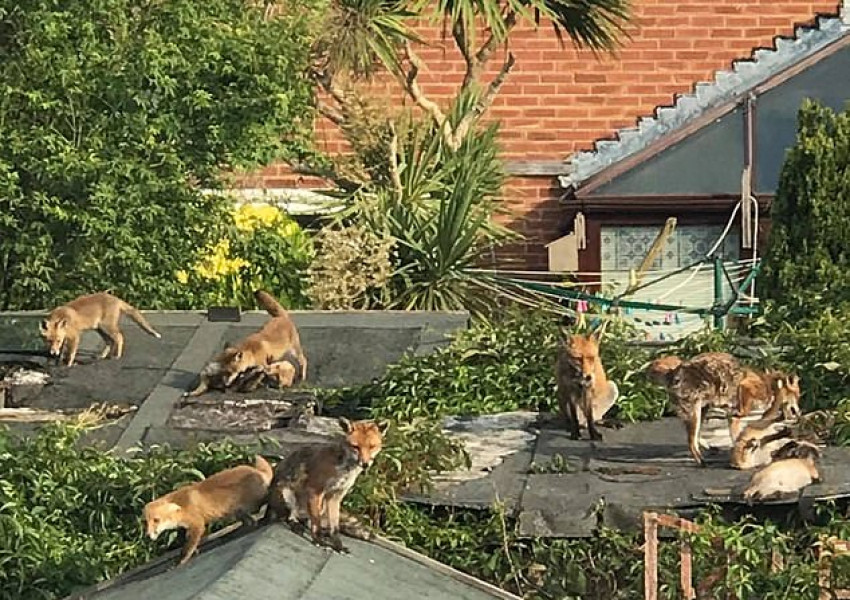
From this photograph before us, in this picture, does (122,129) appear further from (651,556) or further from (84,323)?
(651,556)

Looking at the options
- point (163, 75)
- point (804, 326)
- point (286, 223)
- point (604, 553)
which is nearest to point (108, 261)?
point (163, 75)

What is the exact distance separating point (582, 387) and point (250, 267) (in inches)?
242

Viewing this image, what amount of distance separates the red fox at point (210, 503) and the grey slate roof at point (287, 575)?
35 cm

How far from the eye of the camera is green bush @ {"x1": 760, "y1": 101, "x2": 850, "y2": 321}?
39.2 feet

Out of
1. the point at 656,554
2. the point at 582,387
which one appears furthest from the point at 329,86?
the point at 656,554

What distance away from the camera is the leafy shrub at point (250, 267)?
1329 centimetres

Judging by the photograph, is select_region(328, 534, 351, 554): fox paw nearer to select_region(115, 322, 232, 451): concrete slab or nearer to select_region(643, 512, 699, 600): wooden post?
select_region(643, 512, 699, 600): wooden post

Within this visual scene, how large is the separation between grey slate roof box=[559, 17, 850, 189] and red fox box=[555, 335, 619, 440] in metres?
8.10

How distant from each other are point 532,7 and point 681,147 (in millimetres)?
1773

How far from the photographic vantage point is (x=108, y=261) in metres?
11.8

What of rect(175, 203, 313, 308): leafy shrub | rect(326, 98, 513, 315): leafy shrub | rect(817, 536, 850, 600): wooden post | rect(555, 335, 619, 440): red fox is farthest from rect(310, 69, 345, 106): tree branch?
rect(817, 536, 850, 600): wooden post

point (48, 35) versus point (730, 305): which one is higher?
point (48, 35)

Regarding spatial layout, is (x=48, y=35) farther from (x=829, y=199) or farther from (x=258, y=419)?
(x=829, y=199)

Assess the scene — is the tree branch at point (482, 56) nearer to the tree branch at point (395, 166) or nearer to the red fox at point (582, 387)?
the tree branch at point (395, 166)
